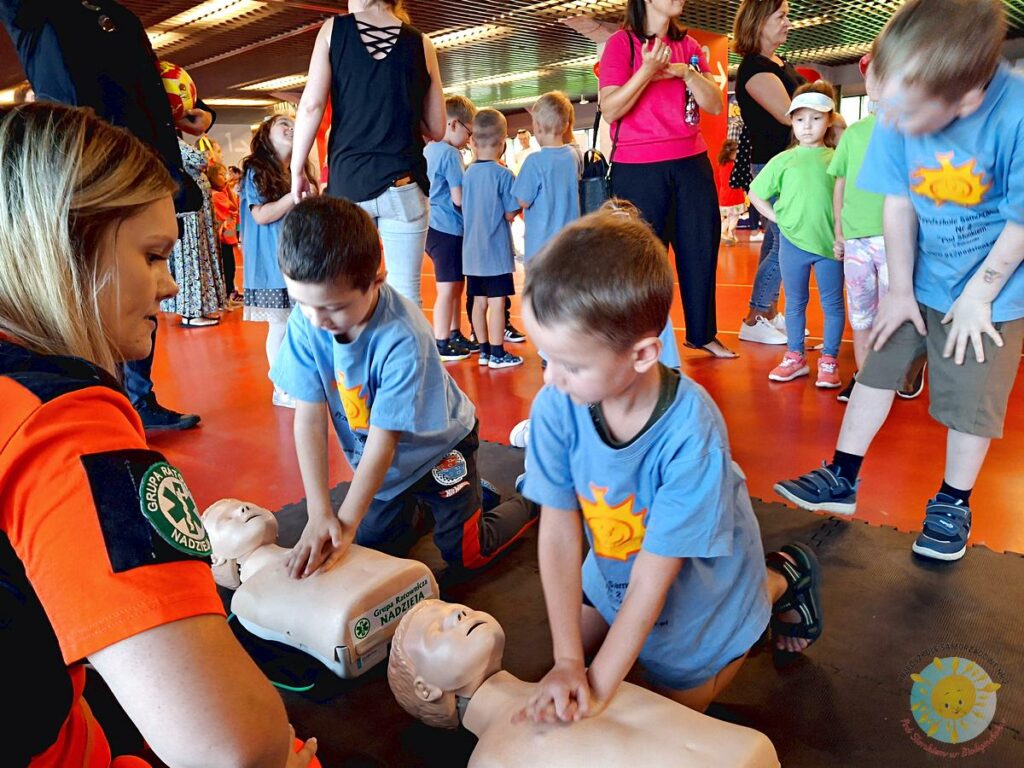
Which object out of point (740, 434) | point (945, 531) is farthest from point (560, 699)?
point (740, 434)

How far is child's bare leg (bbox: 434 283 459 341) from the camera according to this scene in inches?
160

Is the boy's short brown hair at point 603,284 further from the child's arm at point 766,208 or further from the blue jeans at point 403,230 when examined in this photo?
the child's arm at point 766,208

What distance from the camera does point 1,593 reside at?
595mm

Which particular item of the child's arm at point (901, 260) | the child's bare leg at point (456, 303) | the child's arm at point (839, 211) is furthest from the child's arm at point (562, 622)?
the child's bare leg at point (456, 303)

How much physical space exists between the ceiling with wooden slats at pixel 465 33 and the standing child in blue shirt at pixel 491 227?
13.8ft

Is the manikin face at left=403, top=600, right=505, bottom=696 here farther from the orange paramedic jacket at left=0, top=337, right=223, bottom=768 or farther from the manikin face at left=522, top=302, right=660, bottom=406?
the orange paramedic jacket at left=0, top=337, right=223, bottom=768

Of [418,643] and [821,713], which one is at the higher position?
[418,643]

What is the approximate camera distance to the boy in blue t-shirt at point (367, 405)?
1534 mm

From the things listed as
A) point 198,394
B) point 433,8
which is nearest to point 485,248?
point 198,394

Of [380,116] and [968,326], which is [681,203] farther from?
[968,326]

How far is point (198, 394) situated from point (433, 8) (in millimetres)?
5627

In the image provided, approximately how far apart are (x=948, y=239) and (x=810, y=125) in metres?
1.58

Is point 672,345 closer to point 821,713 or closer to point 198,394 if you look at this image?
point 821,713

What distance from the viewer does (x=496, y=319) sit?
3773mm
